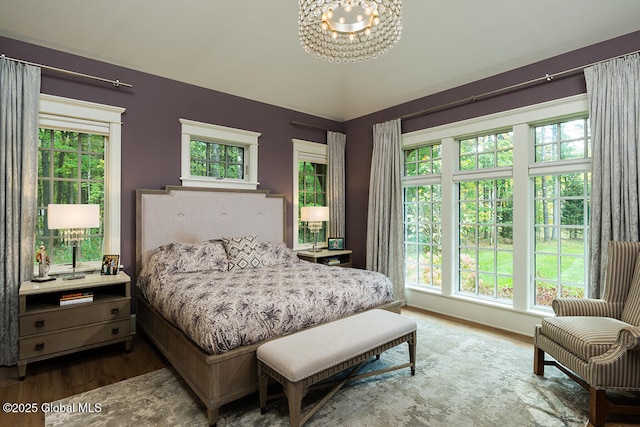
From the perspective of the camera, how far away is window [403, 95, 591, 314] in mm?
3434

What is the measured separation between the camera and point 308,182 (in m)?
5.38

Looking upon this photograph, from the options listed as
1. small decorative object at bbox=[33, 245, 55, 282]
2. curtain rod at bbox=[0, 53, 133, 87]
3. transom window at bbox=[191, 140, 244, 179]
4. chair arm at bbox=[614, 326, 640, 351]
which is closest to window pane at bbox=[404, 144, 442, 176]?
transom window at bbox=[191, 140, 244, 179]

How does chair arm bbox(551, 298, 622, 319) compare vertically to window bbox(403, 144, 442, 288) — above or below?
below

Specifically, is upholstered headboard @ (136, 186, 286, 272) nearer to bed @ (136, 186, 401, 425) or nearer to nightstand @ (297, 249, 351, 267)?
bed @ (136, 186, 401, 425)

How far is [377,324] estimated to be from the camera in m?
2.48

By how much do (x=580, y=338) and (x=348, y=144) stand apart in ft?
13.6

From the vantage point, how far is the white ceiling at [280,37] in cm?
302

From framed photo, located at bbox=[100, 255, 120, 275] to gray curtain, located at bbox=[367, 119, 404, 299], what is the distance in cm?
328

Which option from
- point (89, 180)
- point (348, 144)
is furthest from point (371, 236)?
point (89, 180)

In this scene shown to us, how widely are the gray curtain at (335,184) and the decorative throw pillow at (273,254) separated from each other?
4.81ft

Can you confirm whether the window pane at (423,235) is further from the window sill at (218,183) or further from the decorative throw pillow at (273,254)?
the window sill at (218,183)

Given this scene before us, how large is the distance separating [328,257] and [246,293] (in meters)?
2.65

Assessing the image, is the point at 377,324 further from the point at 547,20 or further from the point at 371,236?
the point at 547,20

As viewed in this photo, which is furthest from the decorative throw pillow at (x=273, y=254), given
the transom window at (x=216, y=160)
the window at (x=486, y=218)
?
the window at (x=486, y=218)
